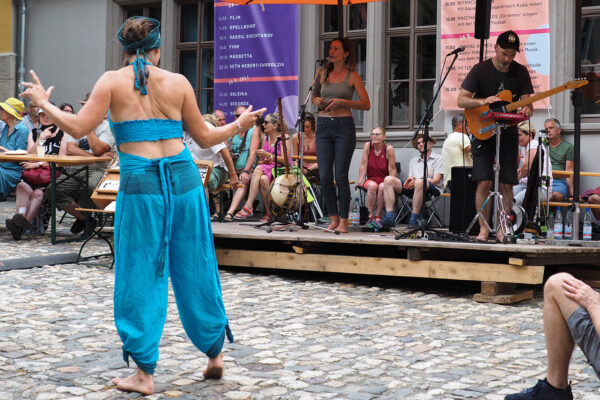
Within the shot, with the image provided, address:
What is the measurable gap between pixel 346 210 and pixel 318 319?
2.63m

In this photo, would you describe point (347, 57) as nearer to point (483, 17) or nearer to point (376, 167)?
point (483, 17)

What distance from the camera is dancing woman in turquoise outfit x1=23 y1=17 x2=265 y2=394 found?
412 centimetres

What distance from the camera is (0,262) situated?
8.59 metres

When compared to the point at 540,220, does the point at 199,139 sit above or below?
above

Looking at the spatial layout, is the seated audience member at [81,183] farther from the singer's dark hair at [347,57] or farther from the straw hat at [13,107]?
the singer's dark hair at [347,57]

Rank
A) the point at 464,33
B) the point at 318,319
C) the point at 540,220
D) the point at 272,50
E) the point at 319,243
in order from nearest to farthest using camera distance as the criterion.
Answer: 1. the point at 318,319
2. the point at 319,243
3. the point at 540,220
4. the point at 464,33
5. the point at 272,50

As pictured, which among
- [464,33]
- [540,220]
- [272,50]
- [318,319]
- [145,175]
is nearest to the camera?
[145,175]

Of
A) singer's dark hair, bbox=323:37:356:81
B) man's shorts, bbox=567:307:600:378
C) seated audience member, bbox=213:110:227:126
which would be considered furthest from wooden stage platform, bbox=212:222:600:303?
seated audience member, bbox=213:110:227:126

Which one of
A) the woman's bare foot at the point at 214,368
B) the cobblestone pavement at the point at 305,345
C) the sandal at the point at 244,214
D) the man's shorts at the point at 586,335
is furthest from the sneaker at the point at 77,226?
the man's shorts at the point at 586,335

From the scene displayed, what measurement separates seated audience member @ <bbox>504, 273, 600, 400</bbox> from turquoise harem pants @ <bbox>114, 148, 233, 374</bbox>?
1.59 metres

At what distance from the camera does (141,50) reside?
14.0ft

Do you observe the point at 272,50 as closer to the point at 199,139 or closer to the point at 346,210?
the point at 346,210

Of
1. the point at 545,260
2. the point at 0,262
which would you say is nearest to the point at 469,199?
the point at 545,260

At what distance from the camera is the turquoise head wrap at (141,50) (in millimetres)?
4160
